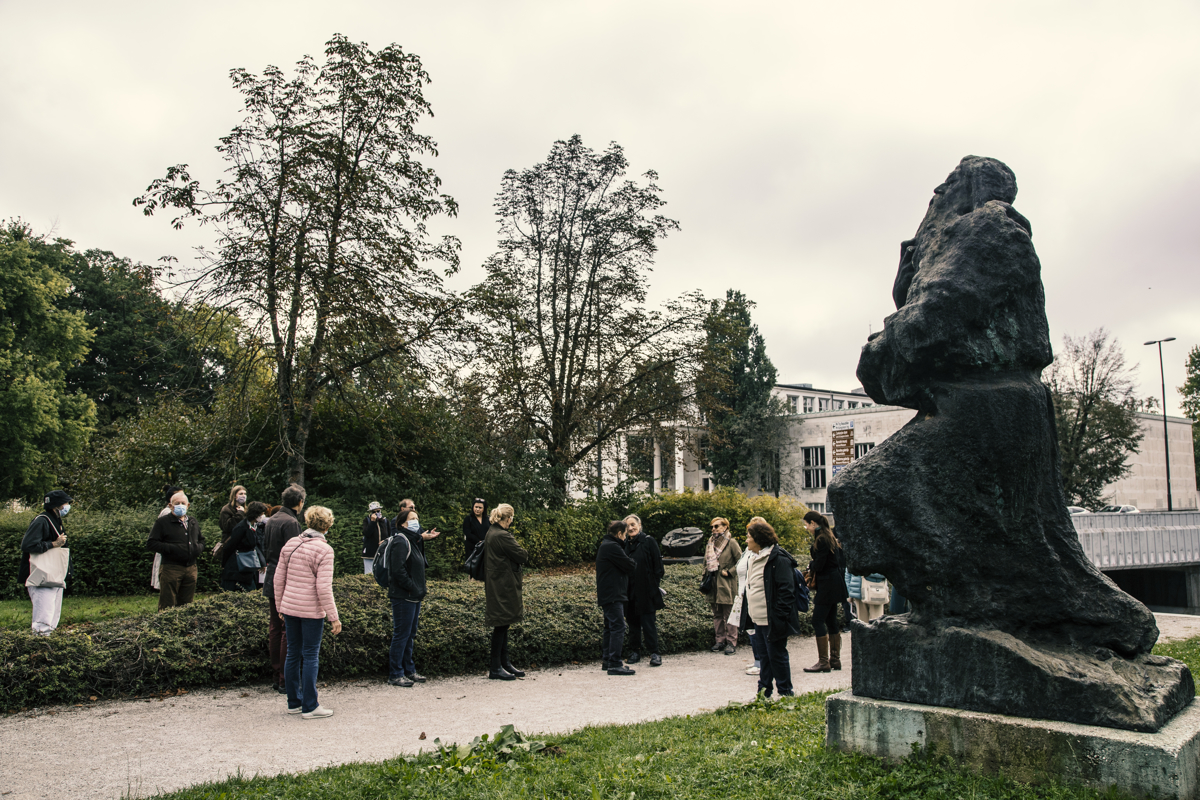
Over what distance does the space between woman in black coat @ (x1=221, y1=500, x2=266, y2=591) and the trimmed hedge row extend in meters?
1.29

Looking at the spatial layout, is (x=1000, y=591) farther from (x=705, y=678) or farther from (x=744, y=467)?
(x=744, y=467)

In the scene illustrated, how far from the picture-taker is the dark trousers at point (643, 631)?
34.4 feet

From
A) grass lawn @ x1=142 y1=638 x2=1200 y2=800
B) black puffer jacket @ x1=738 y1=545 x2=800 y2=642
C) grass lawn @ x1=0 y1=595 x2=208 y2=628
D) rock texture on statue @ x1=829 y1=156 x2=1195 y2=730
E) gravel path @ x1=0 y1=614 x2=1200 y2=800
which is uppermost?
rock texture on statue @ x1=829 y1=156 x2=1195 y2=730

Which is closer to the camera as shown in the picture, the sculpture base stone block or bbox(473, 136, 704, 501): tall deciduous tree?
the sculpture base stone block

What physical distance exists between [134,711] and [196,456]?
10.7 m

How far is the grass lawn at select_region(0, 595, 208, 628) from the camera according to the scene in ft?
37.5

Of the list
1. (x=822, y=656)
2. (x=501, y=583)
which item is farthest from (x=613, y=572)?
(x=822, y=656)

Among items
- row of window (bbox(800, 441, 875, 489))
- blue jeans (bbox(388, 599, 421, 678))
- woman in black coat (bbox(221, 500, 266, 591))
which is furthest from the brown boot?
row of window (bbox(800, 441, 875, 489))

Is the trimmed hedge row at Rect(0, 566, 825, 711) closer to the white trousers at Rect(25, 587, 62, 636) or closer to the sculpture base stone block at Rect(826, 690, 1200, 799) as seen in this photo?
the white trousers at Rect(25, 587, 62, 636)

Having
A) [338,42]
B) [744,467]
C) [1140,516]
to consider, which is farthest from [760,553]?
[744,467]

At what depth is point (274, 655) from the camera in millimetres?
8250

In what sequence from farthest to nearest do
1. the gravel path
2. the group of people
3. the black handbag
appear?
1. the black handbag
2. the group of people
3. the gravel path

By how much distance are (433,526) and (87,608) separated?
6.57 m

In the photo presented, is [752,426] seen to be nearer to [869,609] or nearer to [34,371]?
[34,371]
